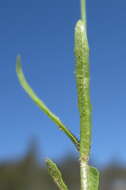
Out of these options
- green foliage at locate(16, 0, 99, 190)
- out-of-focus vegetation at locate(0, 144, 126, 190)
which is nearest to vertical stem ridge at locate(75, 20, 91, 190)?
green foliage at locate(16, 0, 99, 190)

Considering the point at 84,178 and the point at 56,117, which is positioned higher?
the point at 56,117

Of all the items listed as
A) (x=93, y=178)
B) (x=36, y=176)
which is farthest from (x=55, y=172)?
(x=36, y=176)

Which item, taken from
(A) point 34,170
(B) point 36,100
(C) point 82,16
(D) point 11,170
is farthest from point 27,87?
(A) point 34,170

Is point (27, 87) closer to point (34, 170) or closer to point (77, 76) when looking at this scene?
point (77, 76)

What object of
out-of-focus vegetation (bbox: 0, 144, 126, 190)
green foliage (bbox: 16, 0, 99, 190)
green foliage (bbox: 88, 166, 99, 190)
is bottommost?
green foliage (bbox: 88, 166, 99, 190)

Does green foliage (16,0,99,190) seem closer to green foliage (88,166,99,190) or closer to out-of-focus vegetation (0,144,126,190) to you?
green foliage (88,166,99,190)

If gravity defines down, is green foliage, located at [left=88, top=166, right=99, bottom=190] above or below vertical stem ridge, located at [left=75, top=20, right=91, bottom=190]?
below

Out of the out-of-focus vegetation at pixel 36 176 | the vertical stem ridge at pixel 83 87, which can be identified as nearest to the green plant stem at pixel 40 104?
the vertical stem ridge at pixel 83 87

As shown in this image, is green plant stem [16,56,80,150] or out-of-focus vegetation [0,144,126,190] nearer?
green plant stem [16,56,80,150]
